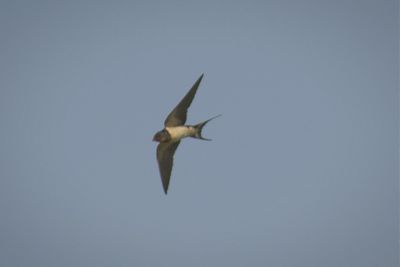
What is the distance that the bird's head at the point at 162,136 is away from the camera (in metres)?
10.1

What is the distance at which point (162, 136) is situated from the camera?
33.1ft

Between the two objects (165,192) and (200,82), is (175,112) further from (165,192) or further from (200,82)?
(165,192)

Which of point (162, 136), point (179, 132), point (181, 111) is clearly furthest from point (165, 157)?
point (181, 111)

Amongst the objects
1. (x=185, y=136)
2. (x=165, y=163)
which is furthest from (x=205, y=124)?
(x=165, y=163)

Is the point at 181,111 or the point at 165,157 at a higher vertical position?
the point at 181,111

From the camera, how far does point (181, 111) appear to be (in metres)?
10.1

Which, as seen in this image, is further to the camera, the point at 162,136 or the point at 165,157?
the point at 165,157

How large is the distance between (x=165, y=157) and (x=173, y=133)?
63 centimetres

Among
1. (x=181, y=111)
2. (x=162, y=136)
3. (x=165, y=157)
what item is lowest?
(x=165, y=157)

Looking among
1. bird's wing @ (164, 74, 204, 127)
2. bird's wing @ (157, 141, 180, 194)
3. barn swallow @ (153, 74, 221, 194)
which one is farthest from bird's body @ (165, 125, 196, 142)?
bird's wing @ (157, 141, 180, 194)

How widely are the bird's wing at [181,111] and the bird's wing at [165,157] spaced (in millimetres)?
467

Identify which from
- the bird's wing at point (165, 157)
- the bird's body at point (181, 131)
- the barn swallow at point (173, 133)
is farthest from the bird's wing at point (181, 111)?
the bird's wing at point (165, 157)

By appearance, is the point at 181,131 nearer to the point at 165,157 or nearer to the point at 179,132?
the point at 179,132

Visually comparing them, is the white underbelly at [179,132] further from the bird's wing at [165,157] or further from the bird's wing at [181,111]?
the bird's wing at [165,157]
